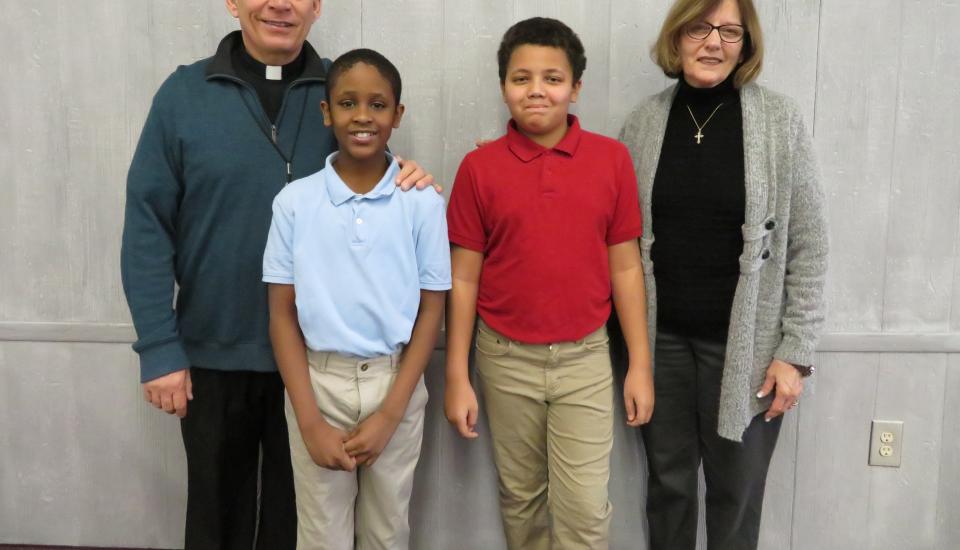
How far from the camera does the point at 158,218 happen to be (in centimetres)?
136

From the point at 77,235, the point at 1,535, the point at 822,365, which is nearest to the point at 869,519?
the point at 822,365

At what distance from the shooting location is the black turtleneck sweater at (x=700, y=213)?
1.44 m

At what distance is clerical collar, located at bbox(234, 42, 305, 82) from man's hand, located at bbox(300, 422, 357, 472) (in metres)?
0.68

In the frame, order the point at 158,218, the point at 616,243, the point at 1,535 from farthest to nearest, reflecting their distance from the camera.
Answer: the point at 1,535, the point at 616,243, the point at 158,218

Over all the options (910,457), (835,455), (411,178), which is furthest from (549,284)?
(910,457)

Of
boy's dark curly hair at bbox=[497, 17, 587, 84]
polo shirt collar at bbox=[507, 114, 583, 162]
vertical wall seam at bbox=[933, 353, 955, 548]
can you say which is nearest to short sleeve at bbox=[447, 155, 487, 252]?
polo shirt collar at bbox=[507, 114, 583, 162]

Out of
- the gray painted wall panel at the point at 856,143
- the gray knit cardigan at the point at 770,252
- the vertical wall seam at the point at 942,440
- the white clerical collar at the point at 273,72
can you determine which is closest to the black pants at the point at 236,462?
the white clerical collar at the point at 273,72

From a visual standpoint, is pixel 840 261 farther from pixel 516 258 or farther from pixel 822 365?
pixel 516 258

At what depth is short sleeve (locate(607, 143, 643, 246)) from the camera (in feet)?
4.71

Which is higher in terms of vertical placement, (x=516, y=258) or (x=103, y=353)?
(x=516, y=258)

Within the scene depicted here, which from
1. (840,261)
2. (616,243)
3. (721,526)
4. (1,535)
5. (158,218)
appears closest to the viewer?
(158,218)

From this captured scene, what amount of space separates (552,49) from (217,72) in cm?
65

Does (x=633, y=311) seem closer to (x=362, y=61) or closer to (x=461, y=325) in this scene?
(x=461, y=325)

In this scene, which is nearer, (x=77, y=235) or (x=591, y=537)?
(x=591, y=537)
